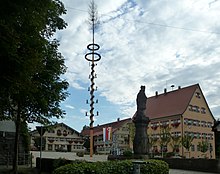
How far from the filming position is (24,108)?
1900 centimetres

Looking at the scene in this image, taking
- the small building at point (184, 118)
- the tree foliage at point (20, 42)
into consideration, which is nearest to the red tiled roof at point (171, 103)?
the small building at point (184, 118)

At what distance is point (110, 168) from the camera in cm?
1041

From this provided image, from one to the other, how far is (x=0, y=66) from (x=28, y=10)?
1.89 metres

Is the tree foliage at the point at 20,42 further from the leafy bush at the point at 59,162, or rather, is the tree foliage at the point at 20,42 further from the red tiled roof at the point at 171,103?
the red tiled roof at the point at 171,103

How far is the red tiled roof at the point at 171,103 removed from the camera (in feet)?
240

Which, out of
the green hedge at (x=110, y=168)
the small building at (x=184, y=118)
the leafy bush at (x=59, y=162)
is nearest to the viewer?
the green hedge at (x=110, y=168)

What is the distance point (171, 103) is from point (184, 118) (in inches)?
240

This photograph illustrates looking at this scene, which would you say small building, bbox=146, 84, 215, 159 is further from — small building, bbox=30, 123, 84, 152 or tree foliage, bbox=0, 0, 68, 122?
tree foliage, bbox=0, 0, 68, 122

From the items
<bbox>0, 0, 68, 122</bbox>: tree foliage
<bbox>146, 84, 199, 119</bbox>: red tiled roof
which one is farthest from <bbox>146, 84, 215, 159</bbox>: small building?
<bbox>0, 0, 68, 122</bbox>: tree foliage

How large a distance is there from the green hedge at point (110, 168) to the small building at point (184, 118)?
2178 inches

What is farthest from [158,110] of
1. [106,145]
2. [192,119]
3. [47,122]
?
[47,122]

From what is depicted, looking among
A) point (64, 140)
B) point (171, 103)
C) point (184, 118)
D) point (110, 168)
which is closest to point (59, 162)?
point (110, 168)

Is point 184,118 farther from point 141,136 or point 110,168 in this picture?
point 110,168

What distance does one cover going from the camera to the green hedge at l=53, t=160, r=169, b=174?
964cm
